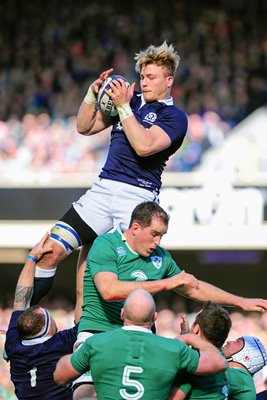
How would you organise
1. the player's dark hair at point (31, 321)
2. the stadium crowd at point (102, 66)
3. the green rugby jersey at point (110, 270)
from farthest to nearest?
the stadium crowd at point (102, 66) → the player's dark hair at point (31, 321) → the green rugby jersey at point (110, 270)

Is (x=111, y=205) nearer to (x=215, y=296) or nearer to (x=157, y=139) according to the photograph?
(x=157, y=139)

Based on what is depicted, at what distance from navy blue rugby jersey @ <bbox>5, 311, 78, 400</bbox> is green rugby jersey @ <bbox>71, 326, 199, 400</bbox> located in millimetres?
1003

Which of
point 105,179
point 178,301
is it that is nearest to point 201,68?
point 178,301

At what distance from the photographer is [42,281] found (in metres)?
6.64

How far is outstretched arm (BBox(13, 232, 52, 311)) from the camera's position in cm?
655

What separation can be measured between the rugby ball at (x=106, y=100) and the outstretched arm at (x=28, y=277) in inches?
37.4

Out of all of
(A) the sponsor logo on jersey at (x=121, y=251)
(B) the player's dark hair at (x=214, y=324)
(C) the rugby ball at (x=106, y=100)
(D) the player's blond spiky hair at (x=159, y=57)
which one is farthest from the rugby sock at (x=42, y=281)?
(D) the player's blond spiky hair at (x=159, y=57)

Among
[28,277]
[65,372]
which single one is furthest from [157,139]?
[65,372]

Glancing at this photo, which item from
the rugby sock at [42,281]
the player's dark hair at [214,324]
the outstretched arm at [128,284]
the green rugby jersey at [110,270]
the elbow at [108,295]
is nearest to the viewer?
the player's dark hair at [214,324]

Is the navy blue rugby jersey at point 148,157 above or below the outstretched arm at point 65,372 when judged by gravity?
above

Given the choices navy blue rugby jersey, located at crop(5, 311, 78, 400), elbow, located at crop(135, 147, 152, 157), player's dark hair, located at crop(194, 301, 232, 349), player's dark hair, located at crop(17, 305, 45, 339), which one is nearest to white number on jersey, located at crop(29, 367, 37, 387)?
navy blue rugby jersey, located at crop(5, 311, 78, 400)

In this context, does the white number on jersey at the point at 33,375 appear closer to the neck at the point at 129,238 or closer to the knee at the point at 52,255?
the knee at the point at 52,255

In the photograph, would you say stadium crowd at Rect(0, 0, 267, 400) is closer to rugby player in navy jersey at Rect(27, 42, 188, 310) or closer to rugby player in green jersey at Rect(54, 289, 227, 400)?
rugby player in navy jersey at Rect(27, 42, 188, 310)

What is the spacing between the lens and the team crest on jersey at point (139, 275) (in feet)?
19.9
